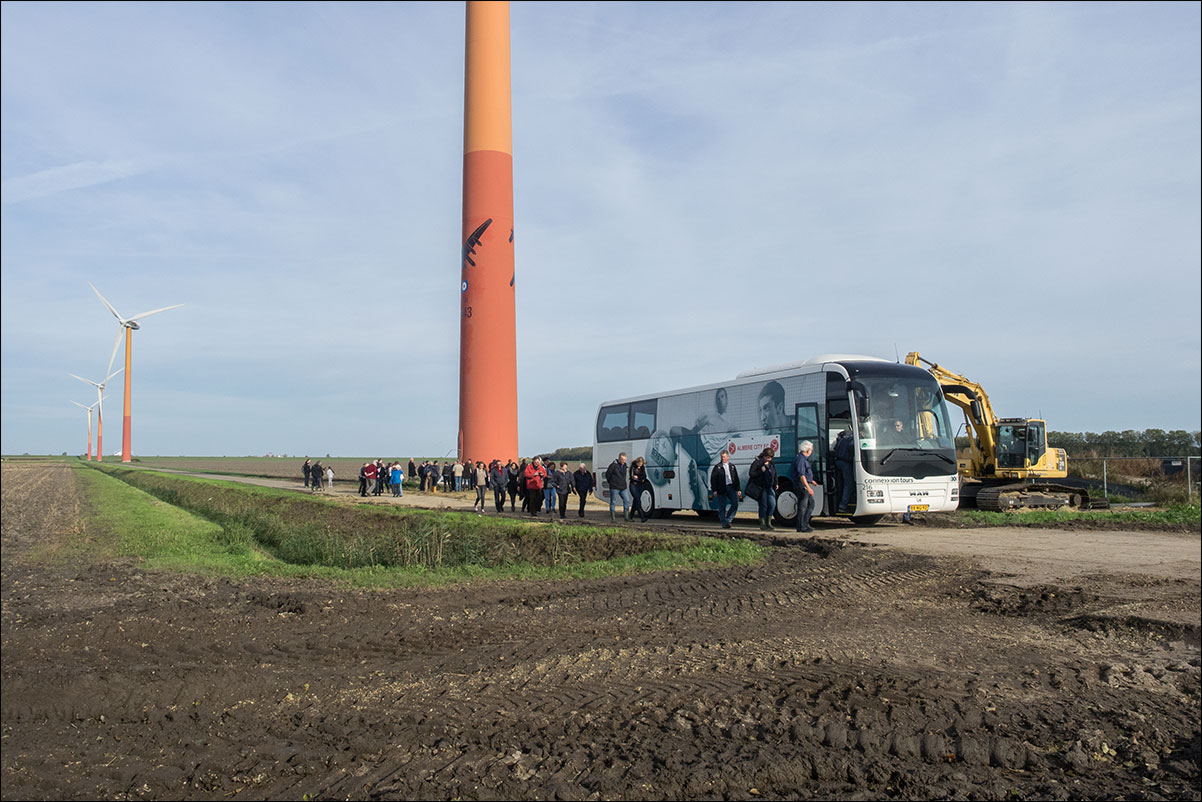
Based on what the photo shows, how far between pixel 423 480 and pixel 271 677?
38.5 m

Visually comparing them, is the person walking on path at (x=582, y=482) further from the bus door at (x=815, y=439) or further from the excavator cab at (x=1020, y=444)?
the excavator cab at (x=1020, y=444)

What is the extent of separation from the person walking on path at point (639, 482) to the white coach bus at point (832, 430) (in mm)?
992

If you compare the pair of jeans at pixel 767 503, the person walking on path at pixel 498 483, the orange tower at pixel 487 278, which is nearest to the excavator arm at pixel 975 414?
the pair of jeans at pixel 767 503

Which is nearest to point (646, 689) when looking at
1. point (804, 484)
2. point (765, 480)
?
point (804, 484)

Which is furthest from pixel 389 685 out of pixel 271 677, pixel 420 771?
pixel 420 771

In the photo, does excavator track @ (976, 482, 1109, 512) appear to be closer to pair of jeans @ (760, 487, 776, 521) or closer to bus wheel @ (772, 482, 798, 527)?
bus wheel @ (772, 482, 798, 527)

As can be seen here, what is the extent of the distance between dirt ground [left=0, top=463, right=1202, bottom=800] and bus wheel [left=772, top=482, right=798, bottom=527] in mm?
7769

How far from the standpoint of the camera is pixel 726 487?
1920 centimetres

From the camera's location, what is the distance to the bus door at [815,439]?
18.8 m

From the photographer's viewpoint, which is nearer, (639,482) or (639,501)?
(639,482)

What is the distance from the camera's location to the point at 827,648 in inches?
292

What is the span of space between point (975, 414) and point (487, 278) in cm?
2159

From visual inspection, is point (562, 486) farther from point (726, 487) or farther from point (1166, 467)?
point (1166, 467)

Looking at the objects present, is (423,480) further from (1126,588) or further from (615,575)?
(1126,588)
